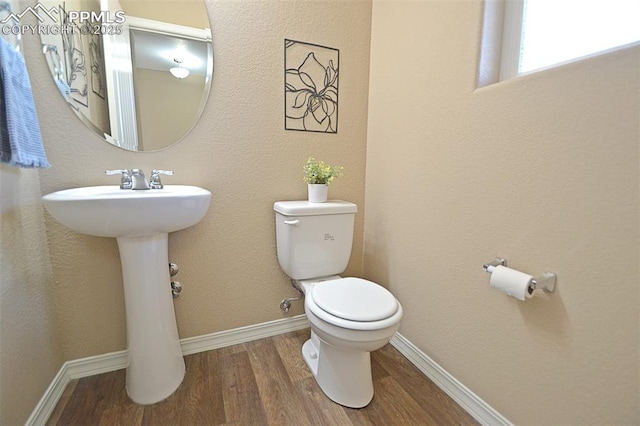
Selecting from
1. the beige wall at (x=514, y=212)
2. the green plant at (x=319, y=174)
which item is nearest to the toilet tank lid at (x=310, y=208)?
the green plant at (x=319, y=174)

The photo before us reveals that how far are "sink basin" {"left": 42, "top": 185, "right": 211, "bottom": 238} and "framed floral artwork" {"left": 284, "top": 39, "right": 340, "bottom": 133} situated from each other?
71 cm

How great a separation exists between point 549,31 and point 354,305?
1147mm

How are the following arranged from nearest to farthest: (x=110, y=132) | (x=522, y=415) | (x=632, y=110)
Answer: (x=632, y=110), (x=522, y=415), (x=110, y=132)

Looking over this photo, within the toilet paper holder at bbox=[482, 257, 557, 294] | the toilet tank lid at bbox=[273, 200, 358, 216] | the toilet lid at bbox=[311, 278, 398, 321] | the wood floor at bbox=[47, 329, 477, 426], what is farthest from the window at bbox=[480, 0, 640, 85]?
the wood floor at bbox=[47, 329, 477, 426]

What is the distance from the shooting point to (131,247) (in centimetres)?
103

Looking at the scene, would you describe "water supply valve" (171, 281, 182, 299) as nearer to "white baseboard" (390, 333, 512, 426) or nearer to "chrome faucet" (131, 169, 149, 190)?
"chrome faucet" (131, 169, 149, 190)

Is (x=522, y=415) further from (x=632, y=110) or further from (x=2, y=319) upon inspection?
(x=2, y=319)

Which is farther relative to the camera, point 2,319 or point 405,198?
point 405,198

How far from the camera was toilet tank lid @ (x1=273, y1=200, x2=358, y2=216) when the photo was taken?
129 centimetres

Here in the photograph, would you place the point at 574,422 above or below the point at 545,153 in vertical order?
below

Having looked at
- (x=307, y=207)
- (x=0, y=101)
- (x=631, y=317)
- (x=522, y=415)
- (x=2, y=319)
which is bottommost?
(x=522, y=415)

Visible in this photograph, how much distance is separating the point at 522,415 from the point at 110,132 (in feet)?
6.26

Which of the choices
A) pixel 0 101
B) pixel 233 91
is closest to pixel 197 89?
pixel 233 91

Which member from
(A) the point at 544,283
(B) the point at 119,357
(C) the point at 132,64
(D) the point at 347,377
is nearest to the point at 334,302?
(D) the point at 347,377
